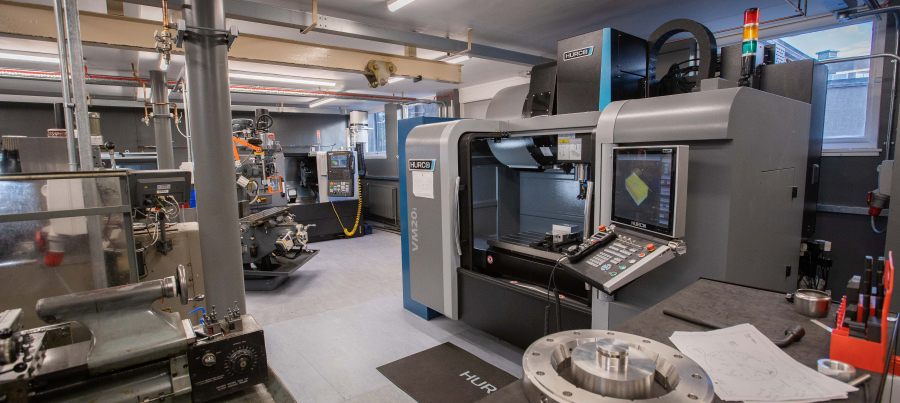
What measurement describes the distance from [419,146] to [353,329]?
4.90ft

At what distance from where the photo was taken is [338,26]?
352 cm

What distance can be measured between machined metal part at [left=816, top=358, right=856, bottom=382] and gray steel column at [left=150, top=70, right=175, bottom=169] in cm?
667

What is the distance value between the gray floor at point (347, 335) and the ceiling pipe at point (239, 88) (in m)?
2.99

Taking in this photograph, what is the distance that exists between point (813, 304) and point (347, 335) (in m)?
2.81

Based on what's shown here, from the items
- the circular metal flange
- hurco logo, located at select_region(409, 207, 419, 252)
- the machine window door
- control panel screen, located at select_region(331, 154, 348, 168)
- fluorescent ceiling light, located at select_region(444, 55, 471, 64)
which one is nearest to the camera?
the circular metal flange

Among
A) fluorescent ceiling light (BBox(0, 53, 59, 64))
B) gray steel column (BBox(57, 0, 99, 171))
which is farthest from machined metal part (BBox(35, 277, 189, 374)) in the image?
fluorescent ceiling light (BBox(0, 53, 59, 64))

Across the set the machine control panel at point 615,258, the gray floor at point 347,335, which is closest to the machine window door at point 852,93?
the machine control panel at point 615,258

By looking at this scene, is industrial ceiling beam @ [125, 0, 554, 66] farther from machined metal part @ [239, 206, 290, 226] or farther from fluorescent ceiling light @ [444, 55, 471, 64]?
machined metal part @ [239, 206, 290, 226]

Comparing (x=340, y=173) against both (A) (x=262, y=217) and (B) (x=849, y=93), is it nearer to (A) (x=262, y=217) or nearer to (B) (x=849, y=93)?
(A) (x=262, y=217)

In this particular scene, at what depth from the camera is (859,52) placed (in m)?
3.22

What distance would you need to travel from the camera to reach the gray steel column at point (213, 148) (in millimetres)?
2490

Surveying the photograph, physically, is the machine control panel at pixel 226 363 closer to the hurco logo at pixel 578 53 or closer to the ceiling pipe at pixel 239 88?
the hurco logo at pixel 578 53

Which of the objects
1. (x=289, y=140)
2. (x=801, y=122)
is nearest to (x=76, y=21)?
(x=801, y=122)

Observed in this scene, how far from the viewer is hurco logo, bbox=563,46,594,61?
231cm
